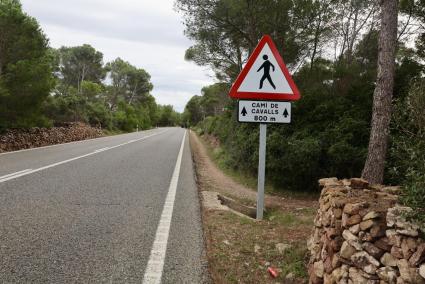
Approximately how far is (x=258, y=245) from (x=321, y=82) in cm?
845

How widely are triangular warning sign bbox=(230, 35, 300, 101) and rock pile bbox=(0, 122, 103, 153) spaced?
13257mm

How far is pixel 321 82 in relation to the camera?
11.7m

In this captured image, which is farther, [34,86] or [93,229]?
[34,86]

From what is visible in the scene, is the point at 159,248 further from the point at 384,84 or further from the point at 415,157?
the point at 384,84

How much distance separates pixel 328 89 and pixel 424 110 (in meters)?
7.49

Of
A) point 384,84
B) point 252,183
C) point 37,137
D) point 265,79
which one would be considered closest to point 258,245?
point 265,79

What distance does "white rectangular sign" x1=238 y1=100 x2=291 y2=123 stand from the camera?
5.46 meters

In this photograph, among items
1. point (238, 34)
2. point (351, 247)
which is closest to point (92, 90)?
point (238, 34)

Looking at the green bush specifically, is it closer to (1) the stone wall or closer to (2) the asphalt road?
(1) the stone wall

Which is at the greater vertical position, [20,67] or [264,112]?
[20,67]

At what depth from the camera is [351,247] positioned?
3039 millimetres

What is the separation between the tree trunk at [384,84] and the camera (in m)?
5.98

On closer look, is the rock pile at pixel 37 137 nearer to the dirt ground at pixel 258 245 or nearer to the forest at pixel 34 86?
the forest at pixel 34 86

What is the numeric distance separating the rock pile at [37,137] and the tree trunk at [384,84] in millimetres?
14370
